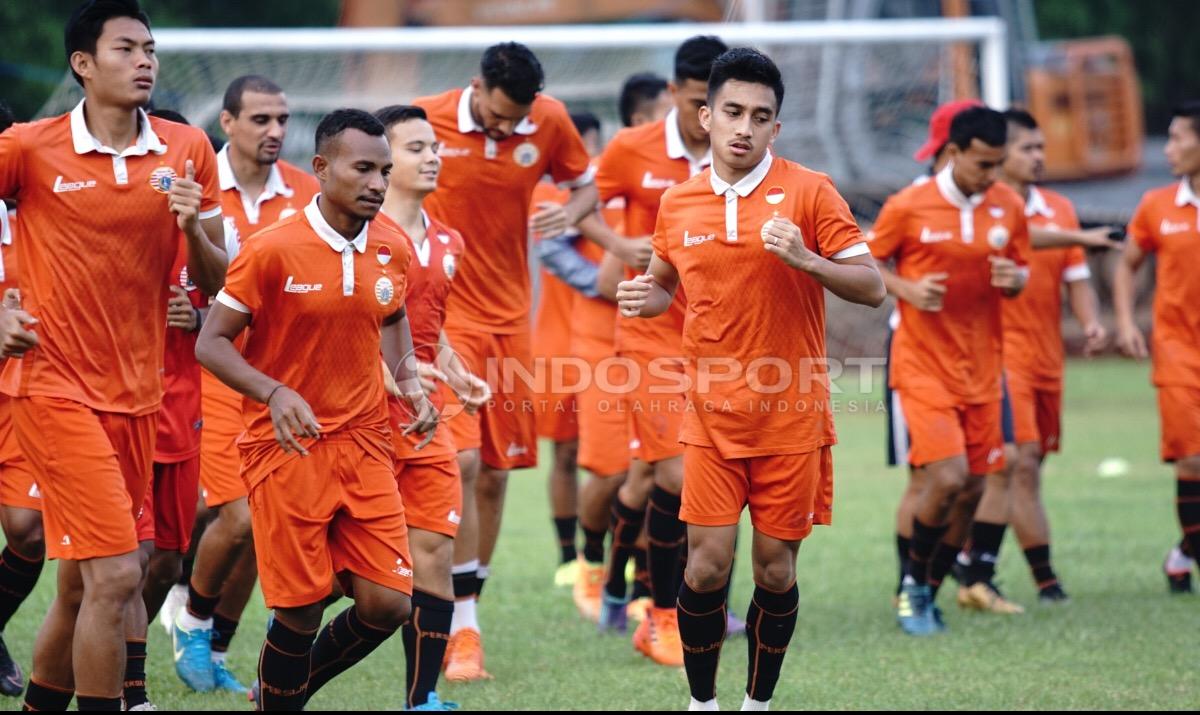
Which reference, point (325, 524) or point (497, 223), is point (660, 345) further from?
point (325, 524)

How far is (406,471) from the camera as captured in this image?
6.44m

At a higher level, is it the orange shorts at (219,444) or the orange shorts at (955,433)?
the orange shorts at (219,444)

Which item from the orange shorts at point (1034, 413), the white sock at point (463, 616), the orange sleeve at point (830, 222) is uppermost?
the orange sleeve at point (830, 222)

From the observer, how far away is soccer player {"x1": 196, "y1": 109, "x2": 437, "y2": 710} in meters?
5.45

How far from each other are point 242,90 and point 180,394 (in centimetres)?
146

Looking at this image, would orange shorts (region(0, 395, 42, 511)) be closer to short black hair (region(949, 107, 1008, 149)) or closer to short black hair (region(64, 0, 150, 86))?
short black hair (region(64, 0, 150, 86))

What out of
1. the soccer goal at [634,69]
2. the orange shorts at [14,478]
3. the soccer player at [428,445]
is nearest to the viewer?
the orange shorts at [14,478]

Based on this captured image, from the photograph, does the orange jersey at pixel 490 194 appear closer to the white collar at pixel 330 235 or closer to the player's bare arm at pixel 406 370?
the player's bare arm at pixel 406 370

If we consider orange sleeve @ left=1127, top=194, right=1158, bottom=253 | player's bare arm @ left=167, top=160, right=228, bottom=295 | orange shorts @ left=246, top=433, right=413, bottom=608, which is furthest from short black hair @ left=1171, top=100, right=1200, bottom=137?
player's bare arm @ left=167, top=160, right=228, bottom=295

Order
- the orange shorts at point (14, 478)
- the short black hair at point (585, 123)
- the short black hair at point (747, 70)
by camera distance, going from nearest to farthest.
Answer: the short black hair at point (747, 70), the orange shorts at point (14, 478), the short black hair at point (585, 123)

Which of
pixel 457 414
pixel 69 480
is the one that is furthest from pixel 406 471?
pixel 69 480

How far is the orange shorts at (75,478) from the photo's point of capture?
5371 millimetres

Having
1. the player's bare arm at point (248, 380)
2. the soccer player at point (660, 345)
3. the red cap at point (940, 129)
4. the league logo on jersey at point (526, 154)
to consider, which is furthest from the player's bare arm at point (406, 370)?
the red cap at point (940, 129)

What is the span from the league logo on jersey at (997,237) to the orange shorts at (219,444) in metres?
3.95
